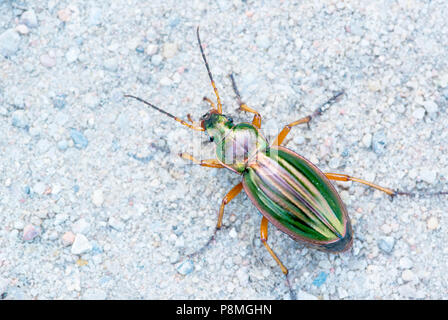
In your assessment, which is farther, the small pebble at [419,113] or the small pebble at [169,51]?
the small pebble at [169,51]

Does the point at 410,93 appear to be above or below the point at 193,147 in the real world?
above

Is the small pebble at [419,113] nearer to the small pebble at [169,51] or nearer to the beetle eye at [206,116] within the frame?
the beetle eye at [206,116]

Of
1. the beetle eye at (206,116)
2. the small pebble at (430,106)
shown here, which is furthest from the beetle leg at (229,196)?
the small pebble at (430,106)

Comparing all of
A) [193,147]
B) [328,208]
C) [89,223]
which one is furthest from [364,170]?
[89,223]

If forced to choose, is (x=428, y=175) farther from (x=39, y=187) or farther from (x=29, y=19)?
(x=29, y=19)

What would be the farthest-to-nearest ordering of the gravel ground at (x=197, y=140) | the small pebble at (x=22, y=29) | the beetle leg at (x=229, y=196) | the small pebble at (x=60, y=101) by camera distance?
the small pebble at (x=22, y=29), the small pebble at (x=60, y=101), the gravel ground at (x=197, y=140), the beetle leg at (x=229, y=196)

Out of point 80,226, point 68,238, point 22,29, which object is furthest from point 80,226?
point 22,29
